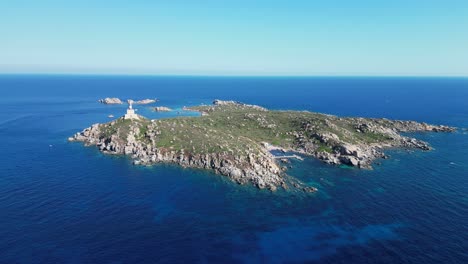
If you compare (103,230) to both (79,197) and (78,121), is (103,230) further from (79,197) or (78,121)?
(78,121)

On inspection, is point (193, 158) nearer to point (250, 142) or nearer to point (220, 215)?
point (250, 142)

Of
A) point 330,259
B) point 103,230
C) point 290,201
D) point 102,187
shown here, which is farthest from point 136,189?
point 330,259

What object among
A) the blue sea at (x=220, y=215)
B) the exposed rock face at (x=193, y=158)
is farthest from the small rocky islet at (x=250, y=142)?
the blue sea at (x=220, y=215)

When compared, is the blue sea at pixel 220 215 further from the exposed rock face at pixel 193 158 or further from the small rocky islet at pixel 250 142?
the small rocky islet at pixel 250 142

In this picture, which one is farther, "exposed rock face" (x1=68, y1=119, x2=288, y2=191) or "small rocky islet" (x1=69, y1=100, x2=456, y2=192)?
"small rocky islet" (x1=69, y1=100, x2=456, y2=192)

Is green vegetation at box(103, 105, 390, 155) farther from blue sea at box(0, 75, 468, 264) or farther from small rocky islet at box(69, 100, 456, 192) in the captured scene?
blue sea at box(0, 75, 468, 264)

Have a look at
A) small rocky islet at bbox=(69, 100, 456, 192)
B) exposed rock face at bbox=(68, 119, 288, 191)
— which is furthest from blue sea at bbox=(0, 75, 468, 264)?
small rocky islet at bbox=(69, 100, 456, 192)

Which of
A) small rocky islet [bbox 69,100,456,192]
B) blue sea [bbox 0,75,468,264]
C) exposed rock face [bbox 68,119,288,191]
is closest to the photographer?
blue sea [bbox 0,75,468,264]

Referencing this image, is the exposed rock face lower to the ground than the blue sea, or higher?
higher

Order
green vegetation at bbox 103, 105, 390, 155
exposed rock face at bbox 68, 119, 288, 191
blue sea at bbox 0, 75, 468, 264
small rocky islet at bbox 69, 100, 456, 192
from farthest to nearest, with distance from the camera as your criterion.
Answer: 1. green vegetation at bbox 103, 105, 390, 155
2. small rocky islet at bbox 69, 100, 456, 192
3. exposed rock face at bbox 68, 119, 288, 191
4. blue sea at bbox 0, 75, 468, 264
